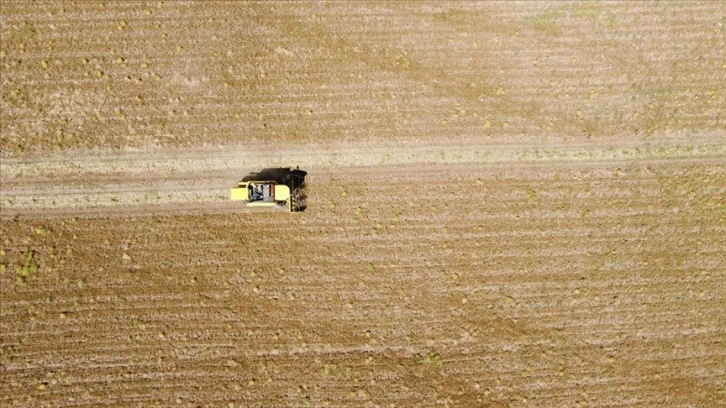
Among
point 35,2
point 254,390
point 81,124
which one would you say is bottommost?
point 254,390

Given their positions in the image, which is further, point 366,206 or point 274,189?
point 366,206

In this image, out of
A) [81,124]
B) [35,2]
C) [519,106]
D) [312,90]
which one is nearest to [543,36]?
[519,106]

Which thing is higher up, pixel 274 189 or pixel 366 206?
pixel 274 189

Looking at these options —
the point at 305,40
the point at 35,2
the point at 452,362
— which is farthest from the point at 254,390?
the point at 35,2

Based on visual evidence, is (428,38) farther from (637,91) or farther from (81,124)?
(81,124)

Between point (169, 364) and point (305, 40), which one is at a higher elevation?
point (305, 40)

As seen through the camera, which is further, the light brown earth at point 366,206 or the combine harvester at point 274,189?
the light brown earth at point 366,206
